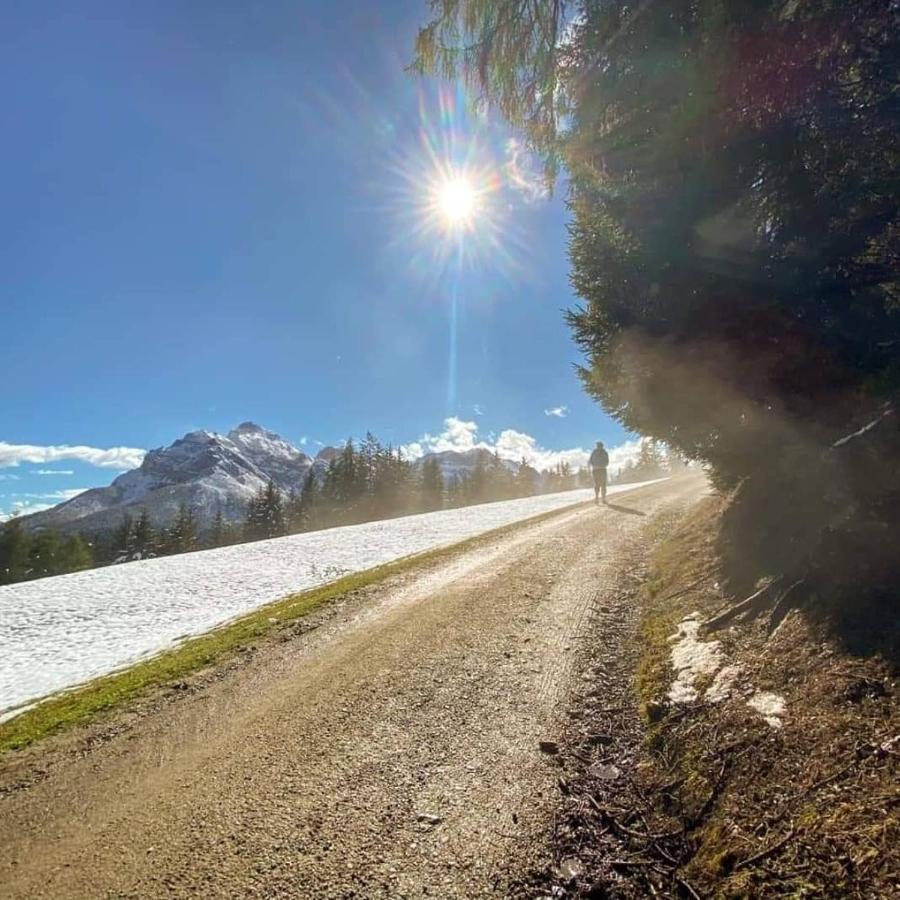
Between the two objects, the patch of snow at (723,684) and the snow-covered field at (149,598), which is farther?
the snow-covered field at (149,598)

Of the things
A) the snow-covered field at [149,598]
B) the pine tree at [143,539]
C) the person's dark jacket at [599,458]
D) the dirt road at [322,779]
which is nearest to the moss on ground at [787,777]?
the dirt road at [322,779]

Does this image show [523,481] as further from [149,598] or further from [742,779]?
[742,779]

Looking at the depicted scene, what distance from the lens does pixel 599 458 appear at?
22.6 meters

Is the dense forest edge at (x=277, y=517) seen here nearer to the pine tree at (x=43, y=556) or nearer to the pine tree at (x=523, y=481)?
the pine tree at (x=43, y=556)

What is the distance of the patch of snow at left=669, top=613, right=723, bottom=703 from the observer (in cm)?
428

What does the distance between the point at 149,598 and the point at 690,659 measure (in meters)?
12.6

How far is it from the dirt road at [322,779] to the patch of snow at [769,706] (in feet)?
5.13

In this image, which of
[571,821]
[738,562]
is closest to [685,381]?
[738,562]

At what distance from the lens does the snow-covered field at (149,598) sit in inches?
327

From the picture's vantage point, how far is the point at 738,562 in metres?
6.50

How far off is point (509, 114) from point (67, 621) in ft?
43.3

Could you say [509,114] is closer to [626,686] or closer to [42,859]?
[626,686]

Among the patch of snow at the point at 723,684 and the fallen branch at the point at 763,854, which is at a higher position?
the patch of snow at the point at 723,684

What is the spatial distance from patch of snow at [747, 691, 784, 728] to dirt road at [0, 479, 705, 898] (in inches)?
61.5
